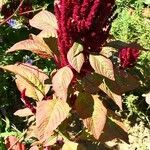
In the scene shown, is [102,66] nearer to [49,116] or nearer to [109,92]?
[109,92]

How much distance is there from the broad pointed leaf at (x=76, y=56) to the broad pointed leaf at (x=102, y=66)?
0.06m

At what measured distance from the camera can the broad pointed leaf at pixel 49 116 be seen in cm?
166

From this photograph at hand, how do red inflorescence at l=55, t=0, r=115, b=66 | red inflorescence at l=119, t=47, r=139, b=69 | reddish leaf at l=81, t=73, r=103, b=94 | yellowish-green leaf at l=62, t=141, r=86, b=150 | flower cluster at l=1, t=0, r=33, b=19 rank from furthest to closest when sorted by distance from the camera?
flower cluster at l=1, t=0, r=33, b=19, red inflorescence at l=119, t=47, r=139, b=69, yellowish-green leaf at l=62, t=141, r=86, b=150, reddish leaf at l=81, t=73, r=103, b=94, red inflorescence at l=55, t=0, r=115, b=66

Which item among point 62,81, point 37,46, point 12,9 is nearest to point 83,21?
point 62,81

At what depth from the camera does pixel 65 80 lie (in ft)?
5.40

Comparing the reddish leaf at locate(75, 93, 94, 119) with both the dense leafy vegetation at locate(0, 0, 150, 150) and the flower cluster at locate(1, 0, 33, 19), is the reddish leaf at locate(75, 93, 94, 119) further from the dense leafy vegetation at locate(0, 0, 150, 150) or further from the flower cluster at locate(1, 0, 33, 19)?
the flower cluster at locate(1, 0, 33, 19)

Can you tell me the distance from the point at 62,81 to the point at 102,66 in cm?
17

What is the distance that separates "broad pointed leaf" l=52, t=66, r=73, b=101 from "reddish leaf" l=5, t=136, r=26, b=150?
0.66m

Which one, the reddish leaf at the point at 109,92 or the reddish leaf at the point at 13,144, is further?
the reddish leaf at the point at 13,144

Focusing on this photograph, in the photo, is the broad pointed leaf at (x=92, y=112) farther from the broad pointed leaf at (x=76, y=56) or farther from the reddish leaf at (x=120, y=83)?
the broad pointed leaf at (x=76, y=56)

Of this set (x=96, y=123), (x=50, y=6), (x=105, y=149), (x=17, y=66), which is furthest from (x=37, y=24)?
(x=50, y=6)

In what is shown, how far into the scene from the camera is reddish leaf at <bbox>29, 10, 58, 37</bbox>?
1871mm

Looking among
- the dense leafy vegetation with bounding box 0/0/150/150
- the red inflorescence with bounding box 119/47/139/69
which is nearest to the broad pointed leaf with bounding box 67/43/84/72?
the dense leafy vegetation with bounding box 0/0/150/150

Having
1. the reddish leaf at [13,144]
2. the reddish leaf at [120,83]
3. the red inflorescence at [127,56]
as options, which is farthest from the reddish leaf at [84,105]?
the red inflorescence at [127,56]
